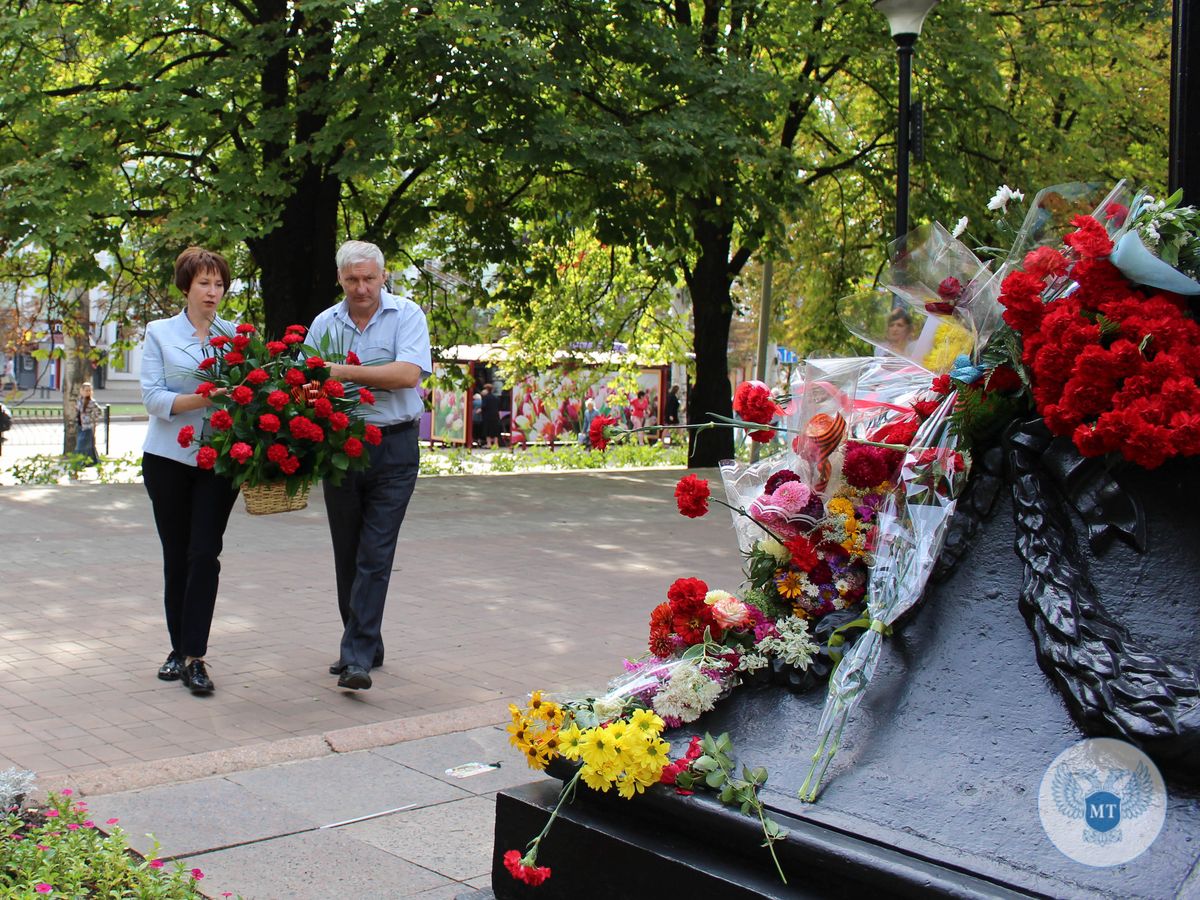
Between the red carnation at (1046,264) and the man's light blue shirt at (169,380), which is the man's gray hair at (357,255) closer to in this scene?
the man's light blue shirt at (169,380)

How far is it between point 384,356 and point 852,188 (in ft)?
51.4

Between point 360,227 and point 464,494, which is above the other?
point 360,227

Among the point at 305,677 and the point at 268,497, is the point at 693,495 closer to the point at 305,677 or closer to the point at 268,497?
the point at 268,497

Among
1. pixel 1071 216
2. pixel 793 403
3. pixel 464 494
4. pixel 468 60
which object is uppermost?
pixel 468 60

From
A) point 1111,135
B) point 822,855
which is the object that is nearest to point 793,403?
point 822,855

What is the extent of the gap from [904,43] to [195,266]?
24.1 feet

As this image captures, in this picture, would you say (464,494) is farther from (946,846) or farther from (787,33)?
(946,846)

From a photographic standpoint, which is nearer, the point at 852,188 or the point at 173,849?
the point at 173,849

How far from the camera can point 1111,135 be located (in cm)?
1858

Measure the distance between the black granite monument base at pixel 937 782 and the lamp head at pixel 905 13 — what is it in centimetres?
873

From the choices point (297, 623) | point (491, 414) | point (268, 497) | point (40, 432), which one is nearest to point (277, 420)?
point (268, 497)

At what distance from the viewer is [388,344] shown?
17.9 ft

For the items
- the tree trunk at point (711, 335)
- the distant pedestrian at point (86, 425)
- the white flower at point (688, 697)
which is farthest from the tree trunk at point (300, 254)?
the white flower at point (688, 697)

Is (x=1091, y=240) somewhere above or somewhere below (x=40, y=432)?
above
